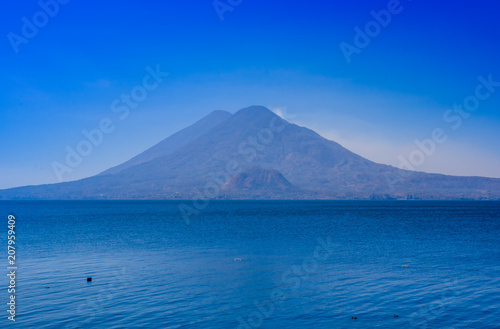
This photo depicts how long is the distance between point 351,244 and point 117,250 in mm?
29856

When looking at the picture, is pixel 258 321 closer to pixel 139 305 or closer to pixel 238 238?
pixel 139 305

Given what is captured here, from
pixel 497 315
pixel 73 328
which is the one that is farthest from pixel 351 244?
pixel 73 328

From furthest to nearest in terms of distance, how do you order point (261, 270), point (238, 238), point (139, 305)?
point (238, 238), point (261, 270), point (139, 305)

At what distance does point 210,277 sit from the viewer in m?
32.8

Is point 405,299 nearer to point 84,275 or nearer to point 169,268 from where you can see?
point 169,268

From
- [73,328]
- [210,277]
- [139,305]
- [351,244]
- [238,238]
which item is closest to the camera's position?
[73,328]

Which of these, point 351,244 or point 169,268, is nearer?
point 169,268

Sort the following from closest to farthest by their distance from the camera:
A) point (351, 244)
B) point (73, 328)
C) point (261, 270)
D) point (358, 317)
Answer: point (73, 328)
point (358, 317)
point (261, 270)
point (351, 244)

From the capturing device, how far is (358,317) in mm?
22469

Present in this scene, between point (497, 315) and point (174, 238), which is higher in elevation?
point (174, 238)

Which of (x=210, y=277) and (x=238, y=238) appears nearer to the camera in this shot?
(x=210, y=277)

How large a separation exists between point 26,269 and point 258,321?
980 inches

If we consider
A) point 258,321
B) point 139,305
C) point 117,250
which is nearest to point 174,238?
point 117,250

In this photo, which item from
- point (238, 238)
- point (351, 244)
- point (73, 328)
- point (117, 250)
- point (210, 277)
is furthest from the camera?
point (238, 238)
